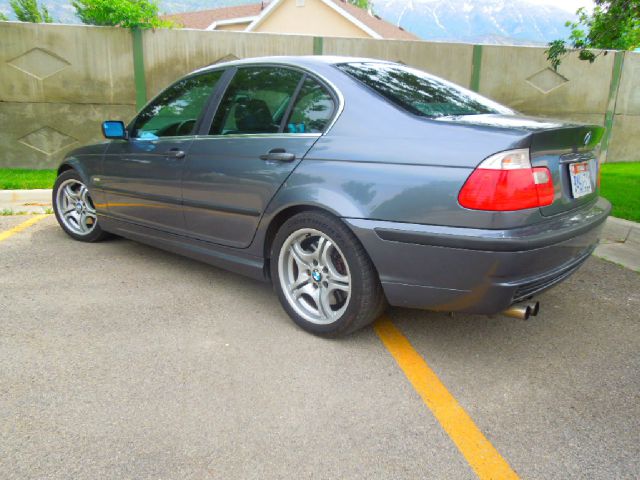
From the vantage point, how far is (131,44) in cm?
871

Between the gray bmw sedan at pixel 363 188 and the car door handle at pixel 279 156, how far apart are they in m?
0.01

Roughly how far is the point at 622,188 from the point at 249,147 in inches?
238

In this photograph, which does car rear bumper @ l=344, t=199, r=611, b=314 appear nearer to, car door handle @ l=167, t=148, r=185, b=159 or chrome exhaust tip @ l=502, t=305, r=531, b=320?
chrome exhaust tip @ l=502, t=305, r=531, b=320

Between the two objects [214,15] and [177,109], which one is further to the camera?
[214,15]

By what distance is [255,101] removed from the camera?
3471mm

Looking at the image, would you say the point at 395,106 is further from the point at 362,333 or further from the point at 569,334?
the point at 569,334

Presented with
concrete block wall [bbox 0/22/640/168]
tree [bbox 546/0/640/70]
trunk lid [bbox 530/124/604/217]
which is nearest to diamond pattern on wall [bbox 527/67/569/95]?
concrete block wall [bbox 0/22/640/168]

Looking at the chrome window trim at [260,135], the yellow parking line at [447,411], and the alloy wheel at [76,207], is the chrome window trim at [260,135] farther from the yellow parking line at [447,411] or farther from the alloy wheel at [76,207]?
the alloy wheel at [76,207]

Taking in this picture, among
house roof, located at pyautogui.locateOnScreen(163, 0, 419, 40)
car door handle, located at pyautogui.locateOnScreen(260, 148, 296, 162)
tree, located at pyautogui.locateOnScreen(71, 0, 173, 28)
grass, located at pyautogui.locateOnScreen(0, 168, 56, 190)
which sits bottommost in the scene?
grass, located at pyautogui.locateOnScreen(0, 168, 56, 190)

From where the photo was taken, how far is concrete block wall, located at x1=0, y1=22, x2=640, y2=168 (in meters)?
8.46

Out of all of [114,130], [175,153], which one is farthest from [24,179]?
[175,153]

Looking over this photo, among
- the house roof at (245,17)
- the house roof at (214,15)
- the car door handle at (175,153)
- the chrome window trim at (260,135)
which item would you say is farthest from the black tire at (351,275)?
the house roof at (214,15)

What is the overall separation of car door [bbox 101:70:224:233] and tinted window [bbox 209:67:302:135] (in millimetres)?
216

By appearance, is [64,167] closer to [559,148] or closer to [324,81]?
[324,81]
